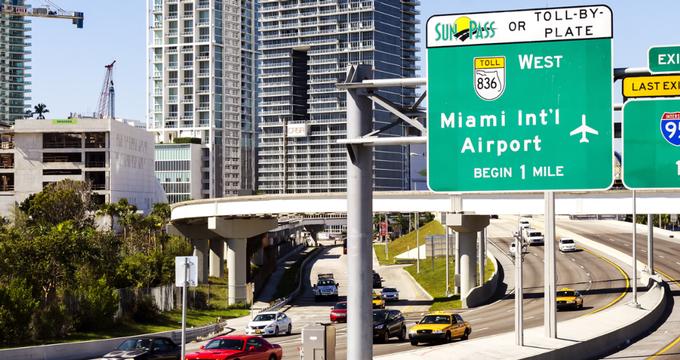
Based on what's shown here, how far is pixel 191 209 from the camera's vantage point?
320 feet

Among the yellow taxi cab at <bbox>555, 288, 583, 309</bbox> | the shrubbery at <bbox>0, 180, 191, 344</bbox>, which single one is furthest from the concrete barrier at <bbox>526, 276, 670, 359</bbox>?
the shrubbery at <bbox>0, 180, 191, 344</bbox>

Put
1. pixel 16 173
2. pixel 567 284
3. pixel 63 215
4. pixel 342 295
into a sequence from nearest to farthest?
pixel 567 284
pixel 342 295
pixel 63 215
pixel 16 173

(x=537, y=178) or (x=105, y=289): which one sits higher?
(x=537, y=178)

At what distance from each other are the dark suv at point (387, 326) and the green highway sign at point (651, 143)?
28225 millimetres

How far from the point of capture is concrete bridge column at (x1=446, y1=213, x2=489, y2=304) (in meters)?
81.3

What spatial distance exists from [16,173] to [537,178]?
16017 centimetres

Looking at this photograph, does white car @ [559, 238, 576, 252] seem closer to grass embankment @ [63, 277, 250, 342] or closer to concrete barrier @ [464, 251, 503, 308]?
concrete barrier @ [464, 251, 503, 308]

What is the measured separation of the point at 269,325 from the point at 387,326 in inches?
433

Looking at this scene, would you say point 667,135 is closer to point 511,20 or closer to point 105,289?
point 511,20

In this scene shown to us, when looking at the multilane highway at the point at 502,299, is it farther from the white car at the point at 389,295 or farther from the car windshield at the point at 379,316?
the car windshield at the point at 379,316

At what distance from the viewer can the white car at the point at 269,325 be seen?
58375mm

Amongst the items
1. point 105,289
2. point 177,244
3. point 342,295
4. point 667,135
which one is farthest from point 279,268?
point 667,135

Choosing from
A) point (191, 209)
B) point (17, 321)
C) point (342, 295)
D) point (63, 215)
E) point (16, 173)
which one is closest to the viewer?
point (17, 321)

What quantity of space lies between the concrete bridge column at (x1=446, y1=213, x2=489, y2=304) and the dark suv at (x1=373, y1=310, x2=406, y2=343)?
98.7 feet
